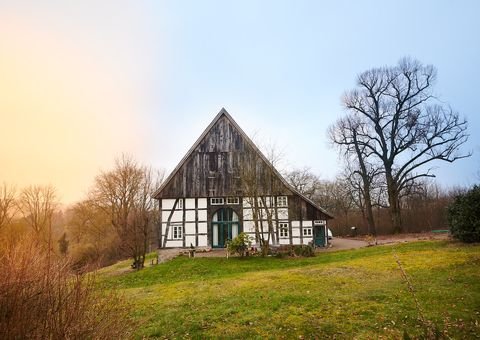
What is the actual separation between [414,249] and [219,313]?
1311 centimetres

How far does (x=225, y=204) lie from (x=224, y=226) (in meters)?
1.65

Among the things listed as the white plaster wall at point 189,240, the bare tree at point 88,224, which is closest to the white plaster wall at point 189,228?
the white plaster wall at point 189,240

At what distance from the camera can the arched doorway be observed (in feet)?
80.8

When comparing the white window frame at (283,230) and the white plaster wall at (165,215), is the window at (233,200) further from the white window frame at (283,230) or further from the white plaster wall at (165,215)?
the white plaster wall at (165,215)

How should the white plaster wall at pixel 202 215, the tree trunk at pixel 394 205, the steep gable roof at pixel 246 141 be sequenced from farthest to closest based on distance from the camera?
the tree trunk at pixel 394 205 → the white plaster wall at pixel 202 215 → the steep gable roof at pixel 246 141

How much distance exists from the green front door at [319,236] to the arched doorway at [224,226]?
5906 mm

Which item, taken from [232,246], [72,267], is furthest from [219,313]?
[232,246]

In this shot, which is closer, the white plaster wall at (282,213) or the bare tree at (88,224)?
the white plaster wall at (282,213)

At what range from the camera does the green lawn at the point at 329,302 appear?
23.7 ft

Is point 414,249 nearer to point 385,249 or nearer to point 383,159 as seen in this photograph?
point 385,249

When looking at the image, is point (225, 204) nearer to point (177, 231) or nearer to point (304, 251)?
point (177, 231)

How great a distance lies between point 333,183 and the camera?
54.6 metres

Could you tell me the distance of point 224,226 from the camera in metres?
24.8

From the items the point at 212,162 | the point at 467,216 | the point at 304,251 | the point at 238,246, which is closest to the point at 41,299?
the point at 467,216
